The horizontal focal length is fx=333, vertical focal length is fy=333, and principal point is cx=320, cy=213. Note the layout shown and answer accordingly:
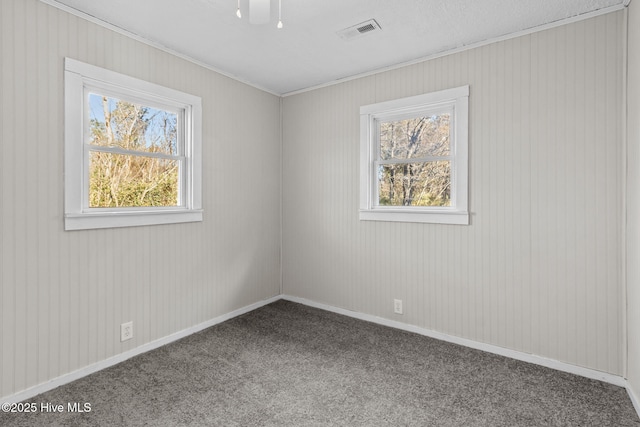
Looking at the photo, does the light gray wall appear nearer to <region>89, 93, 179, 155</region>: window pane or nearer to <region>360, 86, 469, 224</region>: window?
<region>360, 86, 469, 224</region>: window

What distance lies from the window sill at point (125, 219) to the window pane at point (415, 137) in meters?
1.95

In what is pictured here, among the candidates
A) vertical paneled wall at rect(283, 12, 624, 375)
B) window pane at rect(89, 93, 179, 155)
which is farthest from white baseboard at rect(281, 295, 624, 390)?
window pane at rect(89, 93, 179, 155)

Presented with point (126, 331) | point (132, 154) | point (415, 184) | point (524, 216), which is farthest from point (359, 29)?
point (126, 331)

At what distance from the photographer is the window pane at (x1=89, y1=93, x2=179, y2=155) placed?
2.50 meters

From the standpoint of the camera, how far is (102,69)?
2.39 m

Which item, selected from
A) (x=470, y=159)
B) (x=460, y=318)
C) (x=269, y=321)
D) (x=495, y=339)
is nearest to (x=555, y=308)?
(x=495, y=339)

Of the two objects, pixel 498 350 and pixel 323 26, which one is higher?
pixel 323 26

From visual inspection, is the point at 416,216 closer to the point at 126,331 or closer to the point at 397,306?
the point at 397,306

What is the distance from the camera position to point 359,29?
2508 millimetres

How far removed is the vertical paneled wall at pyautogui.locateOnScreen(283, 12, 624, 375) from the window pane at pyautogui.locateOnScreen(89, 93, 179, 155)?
1.72 meters

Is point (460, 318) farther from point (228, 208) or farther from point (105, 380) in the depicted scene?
point (105, 380)

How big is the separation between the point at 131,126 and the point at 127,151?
0.23m

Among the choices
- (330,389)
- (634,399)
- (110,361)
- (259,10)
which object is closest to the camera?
(259,10)

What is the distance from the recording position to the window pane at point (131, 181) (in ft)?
8.18
